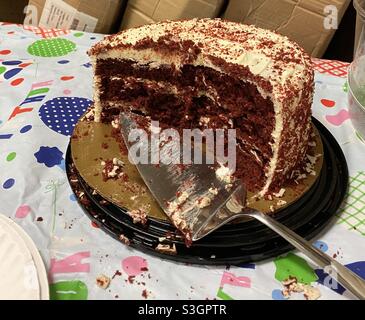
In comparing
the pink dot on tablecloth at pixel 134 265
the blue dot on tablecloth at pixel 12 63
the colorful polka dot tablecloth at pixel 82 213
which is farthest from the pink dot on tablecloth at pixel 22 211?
the blue dot on tablecloth at pixel 12 63

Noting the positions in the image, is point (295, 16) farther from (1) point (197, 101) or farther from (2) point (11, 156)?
(2) point (11, 156)

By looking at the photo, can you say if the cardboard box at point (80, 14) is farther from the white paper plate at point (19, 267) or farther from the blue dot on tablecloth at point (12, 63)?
the white paper plate at point (19, 267)

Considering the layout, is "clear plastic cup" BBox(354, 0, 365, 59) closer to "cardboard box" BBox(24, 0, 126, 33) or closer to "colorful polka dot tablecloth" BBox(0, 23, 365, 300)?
"colorful polka dot tablecloth" BBox(0, 23, 365, 300)

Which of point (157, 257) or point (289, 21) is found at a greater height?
point (289, 21)

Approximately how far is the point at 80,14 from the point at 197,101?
88 cm

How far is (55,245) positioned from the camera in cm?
122

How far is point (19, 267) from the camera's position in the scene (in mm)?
1080

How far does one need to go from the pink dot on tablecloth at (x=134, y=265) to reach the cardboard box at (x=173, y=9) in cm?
117

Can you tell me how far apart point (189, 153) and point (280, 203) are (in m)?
0.32

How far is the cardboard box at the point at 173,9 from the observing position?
195cm

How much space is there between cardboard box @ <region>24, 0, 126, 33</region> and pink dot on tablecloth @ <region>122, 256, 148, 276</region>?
1.29m

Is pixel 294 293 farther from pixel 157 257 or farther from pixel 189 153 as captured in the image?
pixel 189 153
